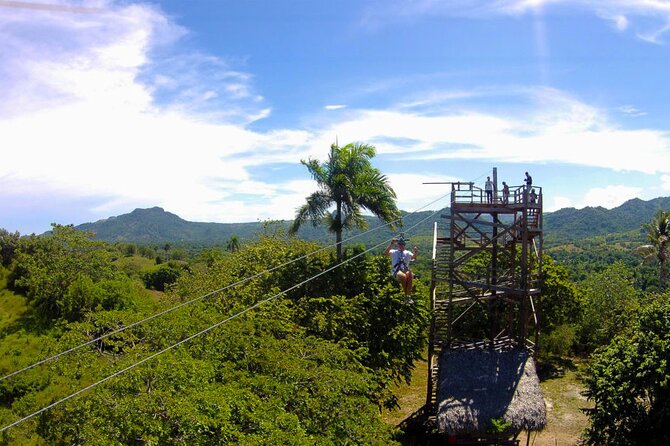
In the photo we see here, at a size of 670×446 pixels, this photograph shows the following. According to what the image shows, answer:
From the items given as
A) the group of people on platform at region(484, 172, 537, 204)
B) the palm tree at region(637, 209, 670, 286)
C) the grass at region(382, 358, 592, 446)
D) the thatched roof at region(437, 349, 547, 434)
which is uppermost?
the group of people on platform at region(484, 172, 537, 204)

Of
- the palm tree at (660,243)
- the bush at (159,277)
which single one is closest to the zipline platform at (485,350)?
the palm tree at (660,243)

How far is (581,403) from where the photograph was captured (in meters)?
23.0

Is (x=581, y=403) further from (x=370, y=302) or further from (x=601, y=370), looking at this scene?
(x=370, y=302)

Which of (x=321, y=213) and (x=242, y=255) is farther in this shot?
(x=242, y=255)

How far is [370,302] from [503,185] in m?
7.04

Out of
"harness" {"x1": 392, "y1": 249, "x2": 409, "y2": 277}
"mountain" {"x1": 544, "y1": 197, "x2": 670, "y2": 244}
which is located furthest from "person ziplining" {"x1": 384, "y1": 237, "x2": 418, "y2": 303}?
"mountain" {"x1": 544, "y1": 197, "x2": 670, "y2": 244}

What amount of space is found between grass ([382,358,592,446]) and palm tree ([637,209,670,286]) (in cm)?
874

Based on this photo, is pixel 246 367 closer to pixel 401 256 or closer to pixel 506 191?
pixel 401 256

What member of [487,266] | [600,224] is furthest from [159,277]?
[600,224]

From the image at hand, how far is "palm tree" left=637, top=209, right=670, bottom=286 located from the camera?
31.7m

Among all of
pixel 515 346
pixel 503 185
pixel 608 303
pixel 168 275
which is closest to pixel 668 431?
pixel 515 346

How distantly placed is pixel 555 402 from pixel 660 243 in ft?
50.9

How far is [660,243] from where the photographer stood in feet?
104

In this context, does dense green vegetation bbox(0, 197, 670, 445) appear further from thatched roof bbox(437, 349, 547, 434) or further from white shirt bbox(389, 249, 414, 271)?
white shirt bbox(389, 249, 414, 271)
